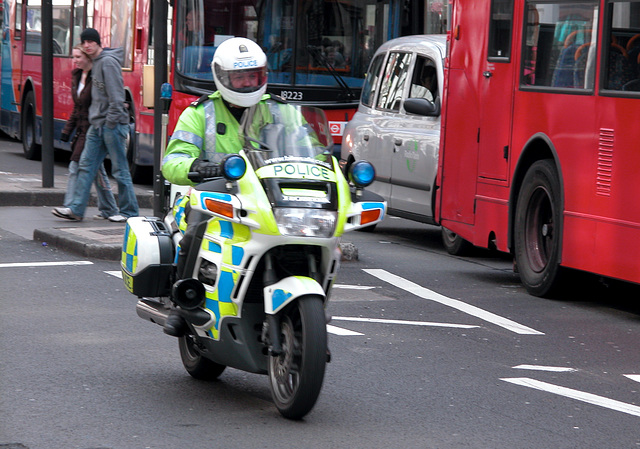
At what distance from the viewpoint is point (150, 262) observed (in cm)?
618

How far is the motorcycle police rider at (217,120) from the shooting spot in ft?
19.7

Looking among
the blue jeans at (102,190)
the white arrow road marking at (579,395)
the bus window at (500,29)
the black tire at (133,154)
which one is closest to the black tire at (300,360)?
the white arrow road marking at (579,395)

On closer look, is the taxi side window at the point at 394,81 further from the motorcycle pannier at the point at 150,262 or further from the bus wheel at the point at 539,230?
the motorcycle pannier at the point at 150,262

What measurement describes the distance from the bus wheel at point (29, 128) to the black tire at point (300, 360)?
17.0 m

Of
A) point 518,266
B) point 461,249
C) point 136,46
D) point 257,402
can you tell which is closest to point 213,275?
point 257,402

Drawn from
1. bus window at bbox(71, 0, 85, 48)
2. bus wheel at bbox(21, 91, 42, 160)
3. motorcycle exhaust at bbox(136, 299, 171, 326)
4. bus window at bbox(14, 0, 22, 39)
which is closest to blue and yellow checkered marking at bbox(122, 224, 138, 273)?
motorcycle exhaust at bbox(136, 299, 171, 326)

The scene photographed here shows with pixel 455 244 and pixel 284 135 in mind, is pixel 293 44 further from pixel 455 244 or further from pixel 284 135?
pixel 284 135

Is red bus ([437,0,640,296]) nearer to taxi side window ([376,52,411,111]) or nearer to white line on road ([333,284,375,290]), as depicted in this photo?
white line on road ([333,284,375,290])

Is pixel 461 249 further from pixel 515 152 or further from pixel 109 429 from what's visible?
pixel 109 429

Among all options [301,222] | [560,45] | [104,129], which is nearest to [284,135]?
[301,222]

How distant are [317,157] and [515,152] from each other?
491 centimetres

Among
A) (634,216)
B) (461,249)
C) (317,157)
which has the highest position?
(317,157)

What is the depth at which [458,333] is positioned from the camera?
8141 mm

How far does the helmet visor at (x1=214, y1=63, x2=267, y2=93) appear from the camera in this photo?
19.7 ft
